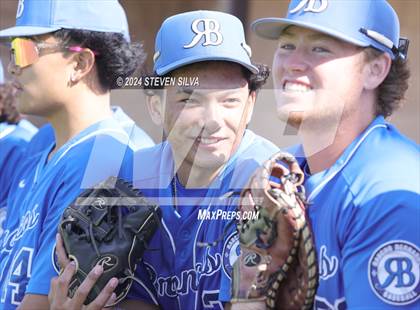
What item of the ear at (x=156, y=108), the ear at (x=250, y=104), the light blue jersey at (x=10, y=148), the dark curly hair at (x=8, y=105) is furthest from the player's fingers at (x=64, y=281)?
the dark curly hair at (x=8, y=105)

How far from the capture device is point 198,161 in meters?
2.50

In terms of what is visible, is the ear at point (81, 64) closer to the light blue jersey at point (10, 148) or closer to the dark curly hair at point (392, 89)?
the light blue jersey at point (10, 148)

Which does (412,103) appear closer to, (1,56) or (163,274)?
(163,274)

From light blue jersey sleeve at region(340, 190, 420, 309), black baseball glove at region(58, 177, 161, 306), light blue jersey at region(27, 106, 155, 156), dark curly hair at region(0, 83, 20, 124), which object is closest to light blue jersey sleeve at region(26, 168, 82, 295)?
black baseball glove at region(58, 177, 161, 306)

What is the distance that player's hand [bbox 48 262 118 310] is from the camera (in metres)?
2.35

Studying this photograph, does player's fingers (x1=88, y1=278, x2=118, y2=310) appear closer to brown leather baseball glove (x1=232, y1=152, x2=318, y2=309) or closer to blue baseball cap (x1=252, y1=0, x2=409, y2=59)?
brown leather baseball glove (x1=232, y1=152, x2=318, y2=309)

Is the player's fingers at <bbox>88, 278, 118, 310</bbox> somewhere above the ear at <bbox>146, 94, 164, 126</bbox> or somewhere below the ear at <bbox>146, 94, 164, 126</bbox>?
below

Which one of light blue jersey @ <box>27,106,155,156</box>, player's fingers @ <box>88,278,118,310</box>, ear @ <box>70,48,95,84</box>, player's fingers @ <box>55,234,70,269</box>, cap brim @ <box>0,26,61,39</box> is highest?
cap brim @ <box>0,26,61,39</box>

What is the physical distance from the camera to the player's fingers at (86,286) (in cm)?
235

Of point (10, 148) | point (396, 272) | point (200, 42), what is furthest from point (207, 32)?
point (10, 148)

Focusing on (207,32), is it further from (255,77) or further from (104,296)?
Result: (104,296)

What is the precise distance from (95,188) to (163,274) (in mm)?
302

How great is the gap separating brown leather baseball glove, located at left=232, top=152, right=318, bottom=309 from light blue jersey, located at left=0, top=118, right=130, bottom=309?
587mm

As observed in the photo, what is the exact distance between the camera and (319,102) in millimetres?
2111
